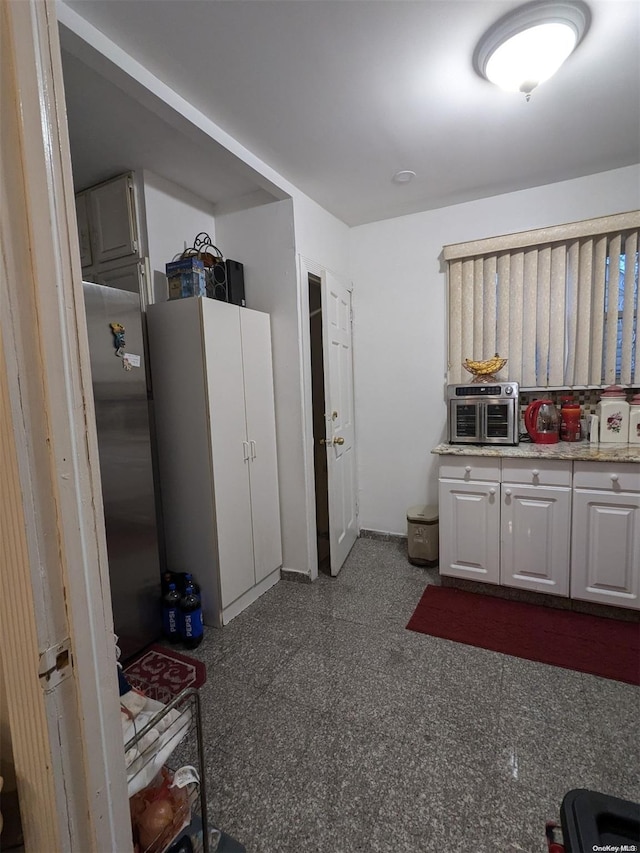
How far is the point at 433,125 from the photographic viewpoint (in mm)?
2027

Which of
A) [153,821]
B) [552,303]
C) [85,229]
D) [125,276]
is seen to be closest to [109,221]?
[85,229]

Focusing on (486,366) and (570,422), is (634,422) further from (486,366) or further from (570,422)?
(486,366)

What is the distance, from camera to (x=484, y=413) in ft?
8.86

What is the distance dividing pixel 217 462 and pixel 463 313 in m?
2.12

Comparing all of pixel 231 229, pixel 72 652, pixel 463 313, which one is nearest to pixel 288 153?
pixel 231 229

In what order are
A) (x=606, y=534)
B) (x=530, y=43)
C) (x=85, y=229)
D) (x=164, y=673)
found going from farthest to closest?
(x=85, y=229) < (x=606, y=534) < (x=164, y=673) < (x=530, y=43)

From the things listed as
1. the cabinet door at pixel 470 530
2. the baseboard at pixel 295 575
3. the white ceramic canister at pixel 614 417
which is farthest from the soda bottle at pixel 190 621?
the white ceramic canister at pixel 614 417

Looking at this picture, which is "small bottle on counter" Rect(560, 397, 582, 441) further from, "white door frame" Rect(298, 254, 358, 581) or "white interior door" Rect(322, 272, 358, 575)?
"white door frame" Rect(298, 254, 358, 581)

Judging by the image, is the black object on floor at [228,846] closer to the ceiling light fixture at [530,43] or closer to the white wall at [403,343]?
the white wall at [403,343]

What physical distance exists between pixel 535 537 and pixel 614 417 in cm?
90

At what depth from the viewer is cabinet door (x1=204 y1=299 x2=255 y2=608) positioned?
2.20 metres

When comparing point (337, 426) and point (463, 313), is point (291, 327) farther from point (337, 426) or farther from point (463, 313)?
point (463, 313)

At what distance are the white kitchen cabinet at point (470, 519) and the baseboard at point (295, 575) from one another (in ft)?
3.07

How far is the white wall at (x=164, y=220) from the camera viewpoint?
93.6 inches
